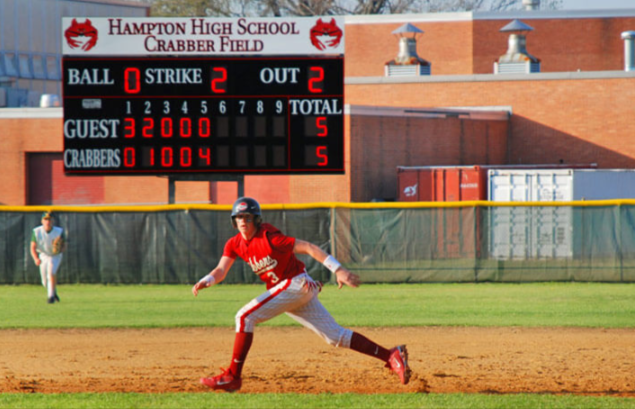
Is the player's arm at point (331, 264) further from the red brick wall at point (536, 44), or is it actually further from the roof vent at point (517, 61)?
the red brick wall at point (536, 44)

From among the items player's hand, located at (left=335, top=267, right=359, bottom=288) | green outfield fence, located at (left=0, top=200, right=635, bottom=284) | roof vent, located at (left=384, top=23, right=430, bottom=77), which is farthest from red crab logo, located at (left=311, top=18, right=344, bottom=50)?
roof vent, located at (left=384, top=23, right=430, bottom=77)

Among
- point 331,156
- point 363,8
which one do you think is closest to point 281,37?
point 331,156

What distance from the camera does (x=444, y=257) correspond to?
20.4 m

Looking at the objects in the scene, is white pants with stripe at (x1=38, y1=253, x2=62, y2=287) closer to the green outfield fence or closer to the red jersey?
the green outfield fence

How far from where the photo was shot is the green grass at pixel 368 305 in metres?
14.8

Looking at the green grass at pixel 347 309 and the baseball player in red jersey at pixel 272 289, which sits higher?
the baseball player in red jersey at pixel 272 289

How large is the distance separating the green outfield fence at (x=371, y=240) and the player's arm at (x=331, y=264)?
487 inches

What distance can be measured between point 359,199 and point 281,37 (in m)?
14.1

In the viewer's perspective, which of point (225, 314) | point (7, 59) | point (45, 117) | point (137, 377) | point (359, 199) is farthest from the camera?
point (7, 59)

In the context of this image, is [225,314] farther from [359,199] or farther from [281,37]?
[359,199]

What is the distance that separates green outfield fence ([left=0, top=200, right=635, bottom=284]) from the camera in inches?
792

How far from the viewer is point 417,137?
33594 millimetres

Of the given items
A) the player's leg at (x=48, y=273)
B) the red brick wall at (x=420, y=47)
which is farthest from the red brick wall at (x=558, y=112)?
the player's leg at (x=48, y=273)

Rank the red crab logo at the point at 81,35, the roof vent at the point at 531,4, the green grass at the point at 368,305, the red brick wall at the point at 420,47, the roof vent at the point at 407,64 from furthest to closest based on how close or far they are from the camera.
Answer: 1. the roof vent at the point at 531,4
2. the red brick wall at the point at 420,47
3. the roof vent at the point at 407,64
4. the red crab logo at the point at 81,35
5. the green grass at the point at 368,305
